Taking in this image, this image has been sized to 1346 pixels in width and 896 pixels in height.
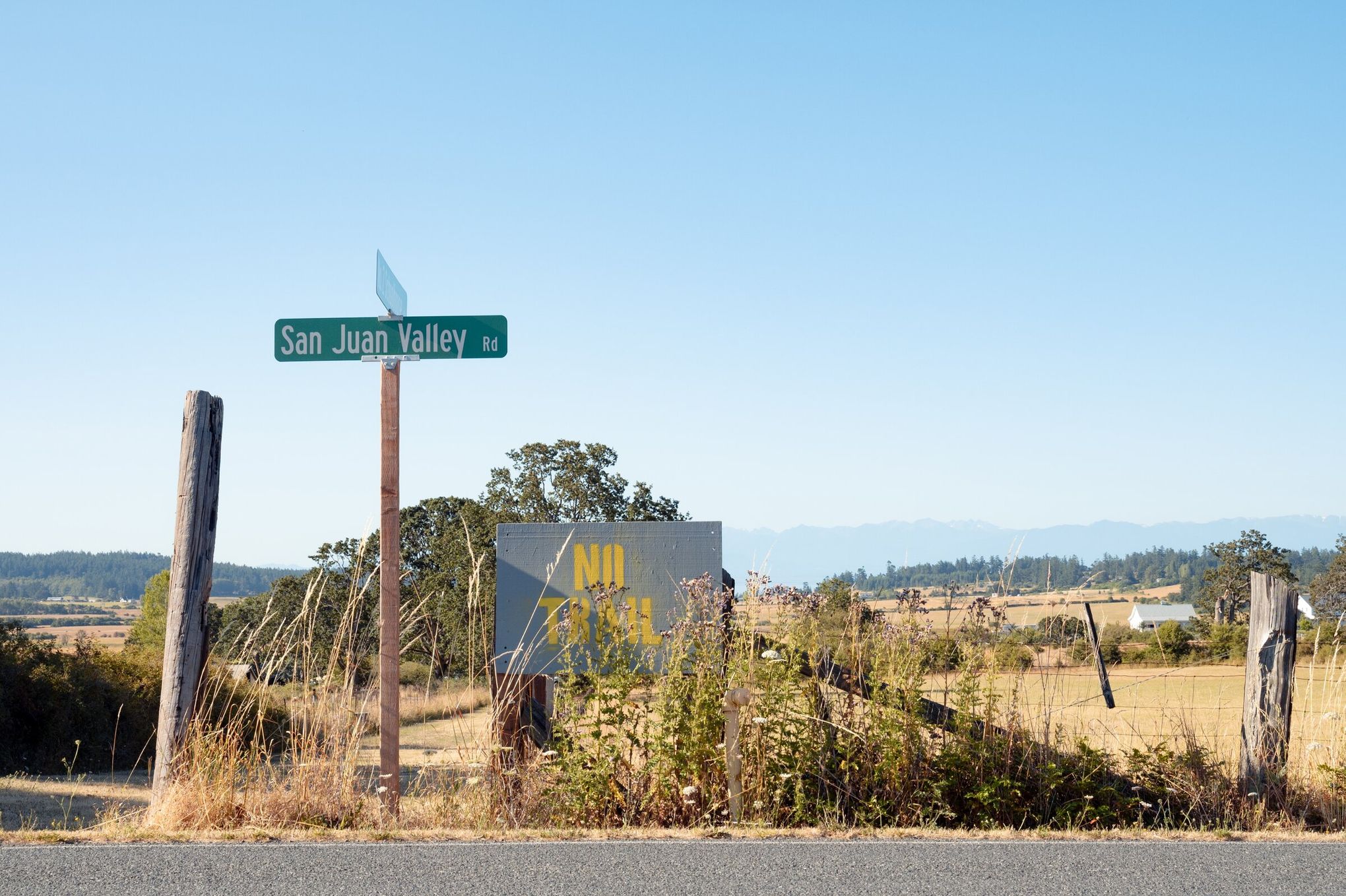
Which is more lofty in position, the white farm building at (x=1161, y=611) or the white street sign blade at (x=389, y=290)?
the white street sign blade at (x=389, y=290)

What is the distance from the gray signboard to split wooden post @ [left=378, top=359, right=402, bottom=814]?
2.87 ft

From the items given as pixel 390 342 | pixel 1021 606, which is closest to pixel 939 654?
pixel 1021 606

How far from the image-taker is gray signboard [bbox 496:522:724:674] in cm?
670

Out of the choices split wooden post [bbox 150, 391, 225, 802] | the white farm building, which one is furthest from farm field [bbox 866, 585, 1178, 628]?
the white farm building

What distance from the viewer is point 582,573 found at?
6828 millimetres

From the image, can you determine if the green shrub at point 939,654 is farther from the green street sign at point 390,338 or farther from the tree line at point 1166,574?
the green street sign at point 390,338

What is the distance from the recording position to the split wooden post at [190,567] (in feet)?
19.3

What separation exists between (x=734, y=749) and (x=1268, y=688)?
306 cm

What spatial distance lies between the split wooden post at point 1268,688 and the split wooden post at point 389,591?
4540 mm

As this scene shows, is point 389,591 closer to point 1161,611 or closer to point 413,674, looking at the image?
point 413,674

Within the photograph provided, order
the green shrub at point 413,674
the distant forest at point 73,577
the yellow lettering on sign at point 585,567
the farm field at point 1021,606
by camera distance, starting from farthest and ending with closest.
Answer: the distant forest at point 73,577 → the green shrub at point 413,674 → the yellow lettering on sign at point 585,567 → the farm field at point 1021,606

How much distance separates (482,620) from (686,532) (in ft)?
4.48

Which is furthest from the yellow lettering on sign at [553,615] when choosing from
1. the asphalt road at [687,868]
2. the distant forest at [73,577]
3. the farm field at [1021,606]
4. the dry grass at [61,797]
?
the distant forest at [73,577]

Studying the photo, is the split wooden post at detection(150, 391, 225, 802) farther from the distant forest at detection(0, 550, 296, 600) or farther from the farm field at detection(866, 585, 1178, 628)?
the distant forest at detection(0, 550, 296, 600)
